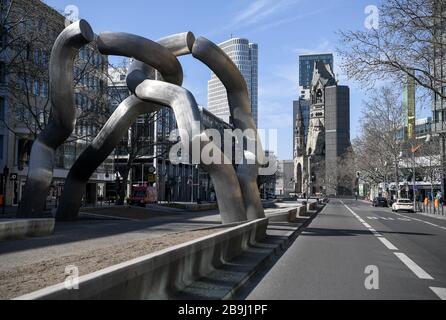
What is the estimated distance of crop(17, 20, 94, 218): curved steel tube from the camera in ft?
76.6

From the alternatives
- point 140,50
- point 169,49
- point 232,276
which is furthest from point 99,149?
point 232,276

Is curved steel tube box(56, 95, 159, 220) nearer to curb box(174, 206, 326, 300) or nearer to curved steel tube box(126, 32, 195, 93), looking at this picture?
curved steel tube box(126, 32, 195, 93)

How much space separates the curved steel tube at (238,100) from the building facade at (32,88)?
37.2ft

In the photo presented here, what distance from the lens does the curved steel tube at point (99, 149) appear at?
24562mm

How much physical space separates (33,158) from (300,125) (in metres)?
170

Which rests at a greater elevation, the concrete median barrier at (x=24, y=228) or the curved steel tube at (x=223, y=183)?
the curved steel tube at (x=223, y=183)

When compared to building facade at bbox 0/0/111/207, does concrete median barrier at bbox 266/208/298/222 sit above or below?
below

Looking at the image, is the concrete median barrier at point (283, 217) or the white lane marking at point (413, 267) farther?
the concrete median barrier at point (283, 217)

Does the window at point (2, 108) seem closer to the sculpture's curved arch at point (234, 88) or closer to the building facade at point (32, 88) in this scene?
the building facade at point (32, 88)

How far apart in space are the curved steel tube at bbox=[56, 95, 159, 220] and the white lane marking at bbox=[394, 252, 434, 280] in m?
14.1

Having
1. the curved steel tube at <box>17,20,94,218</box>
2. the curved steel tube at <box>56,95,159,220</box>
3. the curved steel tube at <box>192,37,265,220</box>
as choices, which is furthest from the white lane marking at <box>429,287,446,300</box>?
the curved steel tube at <box>17,20,94,218</box>

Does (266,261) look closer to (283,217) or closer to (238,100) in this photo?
(238,100)

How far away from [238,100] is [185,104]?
3.23 metres

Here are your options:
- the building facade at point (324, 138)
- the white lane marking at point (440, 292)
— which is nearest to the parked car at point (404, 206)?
the white lane marking at point (440, 292)
